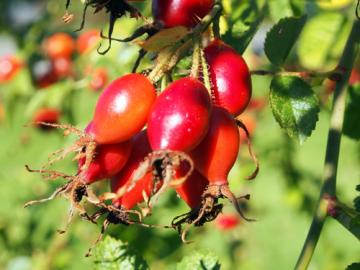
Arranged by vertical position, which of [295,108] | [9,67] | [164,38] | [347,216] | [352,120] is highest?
[164,38]

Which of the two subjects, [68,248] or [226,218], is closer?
[68,248]

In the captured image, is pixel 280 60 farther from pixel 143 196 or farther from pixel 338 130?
pixel 143 196

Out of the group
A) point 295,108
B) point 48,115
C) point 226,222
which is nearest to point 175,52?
point 295,108

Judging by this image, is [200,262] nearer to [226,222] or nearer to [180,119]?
[180,119]

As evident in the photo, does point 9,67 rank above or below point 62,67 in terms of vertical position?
below

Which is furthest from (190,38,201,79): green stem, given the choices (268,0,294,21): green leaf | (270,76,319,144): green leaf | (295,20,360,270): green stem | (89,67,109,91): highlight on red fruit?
(89,67,109,91): highlight on red fruit

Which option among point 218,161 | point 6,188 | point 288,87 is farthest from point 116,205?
point 6,188

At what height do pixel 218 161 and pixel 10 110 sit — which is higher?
pixel 218 161

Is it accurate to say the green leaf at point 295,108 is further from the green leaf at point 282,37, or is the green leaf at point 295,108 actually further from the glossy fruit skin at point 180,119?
the glossy fruit skin at point 180,119
